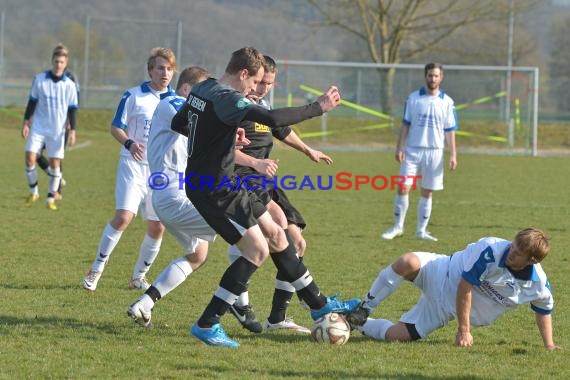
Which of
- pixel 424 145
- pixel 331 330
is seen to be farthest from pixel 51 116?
pixel 331 330

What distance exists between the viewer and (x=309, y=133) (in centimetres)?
2781

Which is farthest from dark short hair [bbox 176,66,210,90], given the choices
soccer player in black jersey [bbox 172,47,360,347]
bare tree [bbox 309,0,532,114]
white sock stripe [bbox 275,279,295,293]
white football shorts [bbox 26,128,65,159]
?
bare tree [bbox 309,0,532,114]

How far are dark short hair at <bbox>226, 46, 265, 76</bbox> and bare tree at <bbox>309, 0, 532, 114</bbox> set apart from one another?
3313 cm

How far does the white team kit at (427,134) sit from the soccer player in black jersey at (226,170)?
6010mm

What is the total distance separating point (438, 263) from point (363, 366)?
1103mm

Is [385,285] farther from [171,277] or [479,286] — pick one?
[171,277]

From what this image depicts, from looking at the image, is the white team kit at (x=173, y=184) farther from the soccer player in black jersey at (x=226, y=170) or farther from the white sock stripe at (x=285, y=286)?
the white sock stripe at (x=285, y=286)

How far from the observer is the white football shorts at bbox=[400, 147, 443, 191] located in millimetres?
11820

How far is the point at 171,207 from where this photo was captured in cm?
640

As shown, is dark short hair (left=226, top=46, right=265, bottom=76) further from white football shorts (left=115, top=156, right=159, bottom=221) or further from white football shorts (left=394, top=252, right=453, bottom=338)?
white football shorts (left=115, top=156, right=159, bottom=221)

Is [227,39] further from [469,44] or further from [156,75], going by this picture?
[156,75]

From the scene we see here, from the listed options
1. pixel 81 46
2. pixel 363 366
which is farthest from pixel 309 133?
pixel 81 46

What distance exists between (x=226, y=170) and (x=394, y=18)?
117ft

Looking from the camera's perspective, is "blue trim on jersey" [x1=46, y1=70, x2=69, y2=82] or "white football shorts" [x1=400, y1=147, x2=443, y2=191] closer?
"white football shorts" [x1=400, y1=147, x2=443, y2=191]
